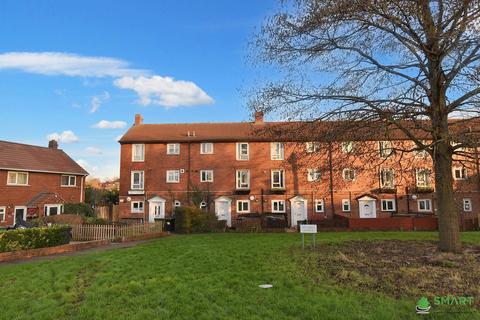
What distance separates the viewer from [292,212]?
35375mm

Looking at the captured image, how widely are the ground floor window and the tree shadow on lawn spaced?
30.0 meters

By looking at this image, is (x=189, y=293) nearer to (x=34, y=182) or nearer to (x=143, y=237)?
(x=143, y=237)

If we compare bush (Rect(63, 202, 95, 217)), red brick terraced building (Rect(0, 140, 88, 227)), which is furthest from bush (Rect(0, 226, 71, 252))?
bush (Rect(63, 202, 95, 217))

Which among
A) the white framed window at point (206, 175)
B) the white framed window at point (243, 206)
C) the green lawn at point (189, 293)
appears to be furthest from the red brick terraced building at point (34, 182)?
the green lawn at point (189, 293)

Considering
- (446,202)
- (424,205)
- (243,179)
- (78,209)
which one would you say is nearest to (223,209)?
(243,179)

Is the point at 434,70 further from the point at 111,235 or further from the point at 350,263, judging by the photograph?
the point at 111,235

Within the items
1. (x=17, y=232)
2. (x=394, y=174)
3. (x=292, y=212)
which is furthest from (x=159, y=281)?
(x=292, y=212)

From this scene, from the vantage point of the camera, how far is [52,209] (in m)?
35.6

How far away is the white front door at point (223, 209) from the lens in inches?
1404

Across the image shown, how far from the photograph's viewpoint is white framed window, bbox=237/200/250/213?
35.8m

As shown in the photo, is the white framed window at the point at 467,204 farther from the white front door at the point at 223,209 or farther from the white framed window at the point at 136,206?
the white framed window at the point at 136,206

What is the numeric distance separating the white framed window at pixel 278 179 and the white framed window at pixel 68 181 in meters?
20.2

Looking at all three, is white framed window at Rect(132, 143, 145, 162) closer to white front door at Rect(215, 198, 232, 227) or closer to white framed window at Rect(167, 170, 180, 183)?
white framed window at Rect(167, 170, 180, 183)

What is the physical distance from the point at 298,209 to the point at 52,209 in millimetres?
22331
